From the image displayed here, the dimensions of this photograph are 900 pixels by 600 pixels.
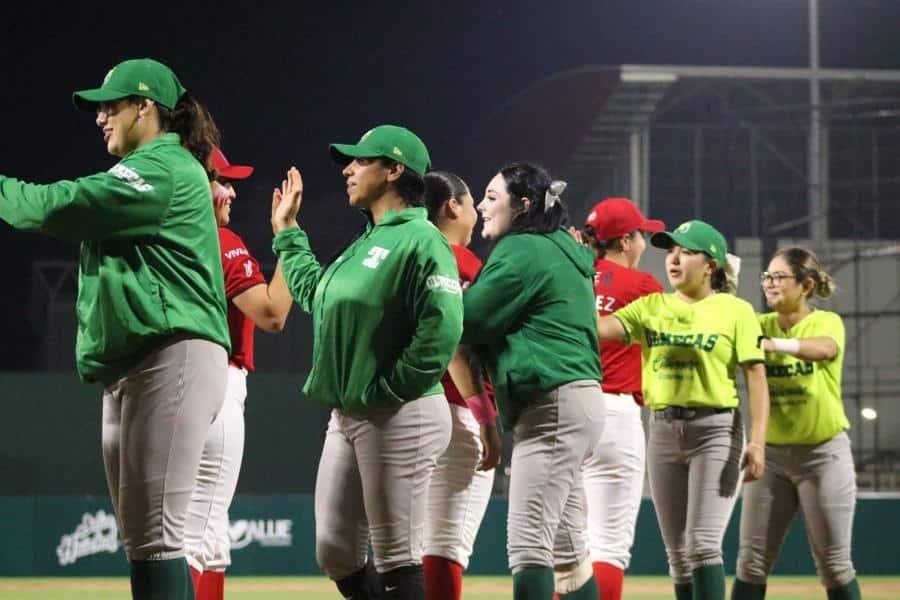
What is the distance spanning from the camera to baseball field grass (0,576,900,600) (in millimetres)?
9273

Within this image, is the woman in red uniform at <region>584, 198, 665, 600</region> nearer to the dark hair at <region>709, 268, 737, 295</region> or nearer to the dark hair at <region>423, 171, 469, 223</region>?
the dark hair at <region>709, 268, 737, 295</region>

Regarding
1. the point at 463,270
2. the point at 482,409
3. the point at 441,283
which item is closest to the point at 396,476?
the point at 441,283

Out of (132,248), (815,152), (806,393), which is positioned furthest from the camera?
(815,152)

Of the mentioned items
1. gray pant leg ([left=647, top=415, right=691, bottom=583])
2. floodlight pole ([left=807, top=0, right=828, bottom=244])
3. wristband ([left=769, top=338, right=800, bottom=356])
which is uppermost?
floodlight pole ([left=807, top=0, right=828, bottom=244])

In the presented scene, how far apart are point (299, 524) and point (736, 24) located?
1785cm

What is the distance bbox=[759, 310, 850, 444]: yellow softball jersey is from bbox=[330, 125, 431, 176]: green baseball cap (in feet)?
7.60

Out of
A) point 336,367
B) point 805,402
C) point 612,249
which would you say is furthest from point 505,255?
point 805,402

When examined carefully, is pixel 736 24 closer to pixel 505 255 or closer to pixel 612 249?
pixel 612 249

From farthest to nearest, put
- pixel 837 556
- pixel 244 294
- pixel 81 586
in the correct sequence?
pixel 81 586, pixel 837 556, pixel 244 294

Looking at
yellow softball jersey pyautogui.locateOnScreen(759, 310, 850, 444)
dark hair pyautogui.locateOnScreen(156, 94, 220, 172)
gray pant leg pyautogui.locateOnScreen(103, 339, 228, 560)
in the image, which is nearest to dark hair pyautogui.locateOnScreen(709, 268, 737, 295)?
yellow softball jersey pyautogui.locateOnScreen(759, 310, 850, 444)

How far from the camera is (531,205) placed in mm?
4629

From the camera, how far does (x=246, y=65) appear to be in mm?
25609

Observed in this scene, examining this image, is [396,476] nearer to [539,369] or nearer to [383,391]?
[383,391]

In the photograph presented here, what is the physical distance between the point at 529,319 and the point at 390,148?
0.75 meters
